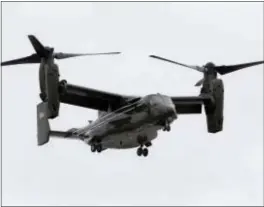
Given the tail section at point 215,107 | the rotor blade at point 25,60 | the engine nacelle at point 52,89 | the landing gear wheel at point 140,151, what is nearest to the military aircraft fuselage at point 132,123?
the landing gear wheel at point 140,151

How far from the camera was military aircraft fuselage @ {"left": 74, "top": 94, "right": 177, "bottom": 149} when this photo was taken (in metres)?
56.4

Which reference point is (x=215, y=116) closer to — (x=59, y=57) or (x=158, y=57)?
(x=158, y=57)

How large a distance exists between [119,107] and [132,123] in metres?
1.99

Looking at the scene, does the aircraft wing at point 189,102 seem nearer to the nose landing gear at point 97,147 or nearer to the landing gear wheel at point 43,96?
the nose landing gear at point 97,147

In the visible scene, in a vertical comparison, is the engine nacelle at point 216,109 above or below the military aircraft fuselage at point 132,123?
above

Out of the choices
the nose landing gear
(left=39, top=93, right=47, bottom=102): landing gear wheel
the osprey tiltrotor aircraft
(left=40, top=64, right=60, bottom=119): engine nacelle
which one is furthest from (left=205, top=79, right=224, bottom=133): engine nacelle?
(left=39, top=93, right=47, bottom=102): landing gear wheel

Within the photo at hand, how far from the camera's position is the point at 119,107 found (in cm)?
5916

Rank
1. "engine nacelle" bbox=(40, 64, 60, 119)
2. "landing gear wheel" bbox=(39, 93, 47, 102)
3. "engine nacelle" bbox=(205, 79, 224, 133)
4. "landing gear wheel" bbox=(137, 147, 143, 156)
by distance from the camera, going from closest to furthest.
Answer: "engine nacelle" bbox=(40, 64, 60, 119) → "landing gear wheel" bbox=(39, 93, 47, 102) → "landing gear wheel" bbox=(137, 147, 143, 156) → "engine nacelle" bbox=(205, 79, 224, 133)

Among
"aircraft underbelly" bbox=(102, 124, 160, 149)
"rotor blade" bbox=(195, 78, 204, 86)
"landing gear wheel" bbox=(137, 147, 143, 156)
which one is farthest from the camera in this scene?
"rotor blade" bbox=(195, 78, 204, 86)

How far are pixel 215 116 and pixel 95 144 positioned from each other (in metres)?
6.20

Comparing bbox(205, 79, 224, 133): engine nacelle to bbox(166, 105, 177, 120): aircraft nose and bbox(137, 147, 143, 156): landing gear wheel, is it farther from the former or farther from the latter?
bbox(166, 105, 177, 120): aircraft nose

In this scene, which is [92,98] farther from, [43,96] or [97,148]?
[43,96]

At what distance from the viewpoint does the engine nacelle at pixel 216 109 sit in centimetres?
6088

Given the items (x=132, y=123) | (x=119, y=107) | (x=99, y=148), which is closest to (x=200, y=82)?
(x=119, y=107)
